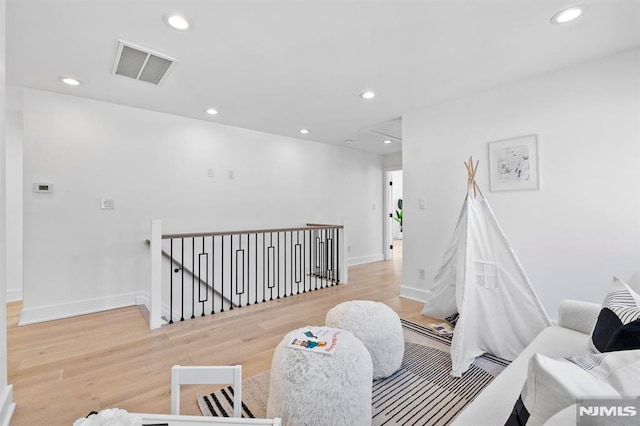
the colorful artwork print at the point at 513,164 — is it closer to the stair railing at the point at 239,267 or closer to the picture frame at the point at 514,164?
the picture frame at the point at 514,164

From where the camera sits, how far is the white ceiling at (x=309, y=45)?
180cm

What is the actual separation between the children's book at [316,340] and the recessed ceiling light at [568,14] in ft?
8.15

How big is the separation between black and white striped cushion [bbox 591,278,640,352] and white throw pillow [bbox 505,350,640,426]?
0.49m

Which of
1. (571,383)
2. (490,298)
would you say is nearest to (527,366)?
(571,383)

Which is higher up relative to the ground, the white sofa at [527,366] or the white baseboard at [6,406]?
the white sofa at [527,366]

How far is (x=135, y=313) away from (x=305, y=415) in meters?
2.78

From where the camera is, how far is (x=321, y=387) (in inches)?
53.2

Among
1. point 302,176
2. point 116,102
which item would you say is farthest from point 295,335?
point 302,176

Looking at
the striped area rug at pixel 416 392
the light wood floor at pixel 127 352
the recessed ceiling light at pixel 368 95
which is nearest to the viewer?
the striped area rug at pixel 416 392

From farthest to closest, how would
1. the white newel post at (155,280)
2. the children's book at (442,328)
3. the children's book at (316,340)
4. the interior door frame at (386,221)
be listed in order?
the interior door frame at (386,221) → the white newel post at (155,280) → the children's book at (442,328) → the children's book at (316,340)

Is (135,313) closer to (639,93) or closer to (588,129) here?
(588,129)

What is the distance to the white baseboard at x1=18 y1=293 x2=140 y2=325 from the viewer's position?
2.95 m

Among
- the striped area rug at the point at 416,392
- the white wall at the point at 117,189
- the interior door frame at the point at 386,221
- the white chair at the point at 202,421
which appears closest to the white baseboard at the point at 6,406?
the striped area rug at the point at 416,392

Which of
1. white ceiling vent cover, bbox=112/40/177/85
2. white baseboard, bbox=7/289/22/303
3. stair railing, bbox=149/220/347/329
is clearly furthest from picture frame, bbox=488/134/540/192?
white baseboard, bbox=7/289/22/303
